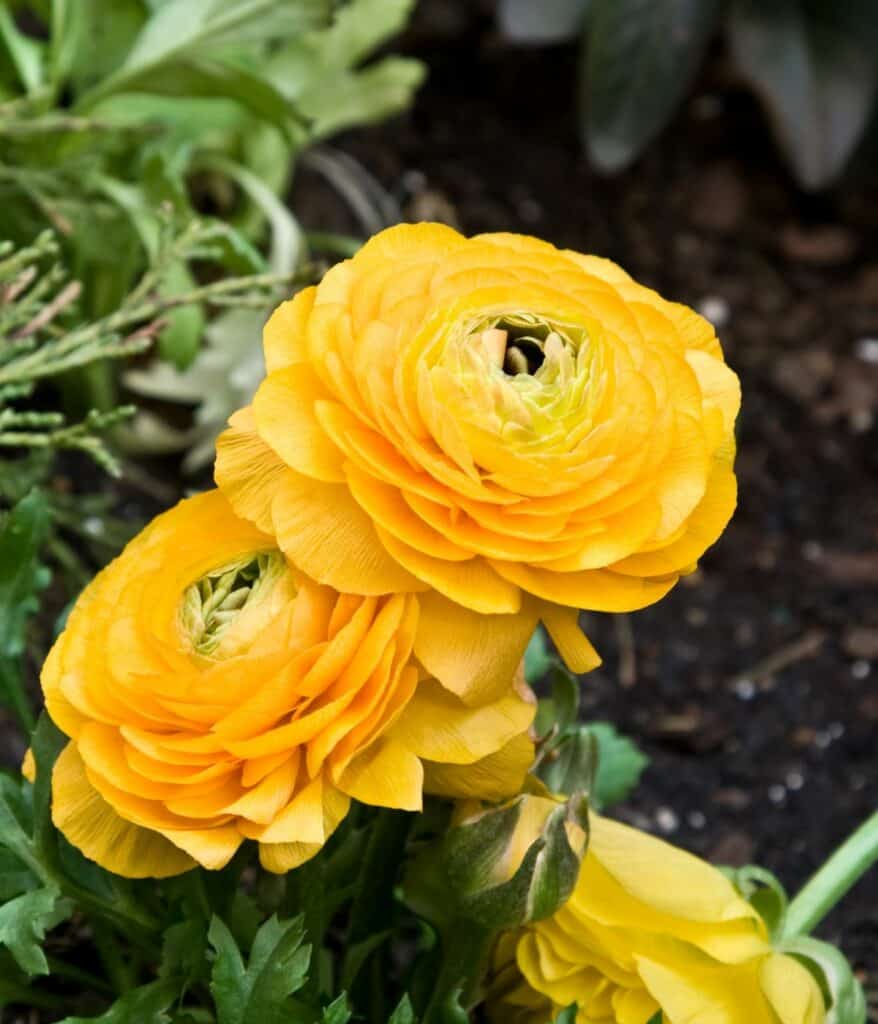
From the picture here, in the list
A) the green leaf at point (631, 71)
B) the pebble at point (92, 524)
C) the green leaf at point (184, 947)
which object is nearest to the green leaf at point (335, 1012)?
the green leaf at point (184, 947)

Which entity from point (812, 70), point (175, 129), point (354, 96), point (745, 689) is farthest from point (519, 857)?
point (812, 70)

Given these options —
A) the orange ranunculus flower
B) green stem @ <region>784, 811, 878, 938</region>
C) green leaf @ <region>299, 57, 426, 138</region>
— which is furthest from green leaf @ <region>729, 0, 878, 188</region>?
the orange ranunculus flower

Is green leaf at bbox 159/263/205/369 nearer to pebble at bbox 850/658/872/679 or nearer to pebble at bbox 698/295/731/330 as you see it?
pebble at bbox 850/658/872/679

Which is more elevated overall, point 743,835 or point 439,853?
point 439,853

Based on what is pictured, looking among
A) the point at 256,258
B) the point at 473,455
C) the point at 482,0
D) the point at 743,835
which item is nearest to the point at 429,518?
the point at 473,455

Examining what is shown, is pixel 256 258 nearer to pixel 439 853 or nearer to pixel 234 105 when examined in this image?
pixel 234 105
